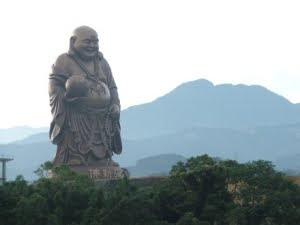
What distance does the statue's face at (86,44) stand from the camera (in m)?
23.2

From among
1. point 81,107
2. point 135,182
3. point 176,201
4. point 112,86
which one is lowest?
point 176,201

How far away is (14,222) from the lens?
16781 mm

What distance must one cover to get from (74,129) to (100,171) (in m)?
1.44

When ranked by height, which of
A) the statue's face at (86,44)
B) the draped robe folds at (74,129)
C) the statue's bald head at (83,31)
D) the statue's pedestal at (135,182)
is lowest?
the statue's pedestal at (135,182)

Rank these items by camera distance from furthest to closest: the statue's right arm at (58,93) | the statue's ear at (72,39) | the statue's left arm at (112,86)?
the statue's left arm at (112,86) → the statue's ear at (72,39) → the statue's right arm at (58,93)

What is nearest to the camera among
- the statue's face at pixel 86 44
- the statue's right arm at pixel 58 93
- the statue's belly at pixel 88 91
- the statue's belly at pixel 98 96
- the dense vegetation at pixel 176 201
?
the dense vegetation at pixel 176 201

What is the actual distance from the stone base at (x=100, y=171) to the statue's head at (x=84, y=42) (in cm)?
312

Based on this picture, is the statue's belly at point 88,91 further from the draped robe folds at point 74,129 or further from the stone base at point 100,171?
the stone base at point 100,171

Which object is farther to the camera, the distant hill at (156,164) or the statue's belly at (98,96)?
the distant hill at (156,164)

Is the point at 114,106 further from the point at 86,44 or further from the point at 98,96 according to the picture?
the point at 86,44

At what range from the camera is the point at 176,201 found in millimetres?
17453

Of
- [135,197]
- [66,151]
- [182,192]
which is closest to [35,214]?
[135,197]

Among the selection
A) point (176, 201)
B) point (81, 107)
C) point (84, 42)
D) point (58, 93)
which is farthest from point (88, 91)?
point (176, 201)

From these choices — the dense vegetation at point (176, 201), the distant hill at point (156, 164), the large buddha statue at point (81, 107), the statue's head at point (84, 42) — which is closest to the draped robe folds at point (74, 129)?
the large buddha statue at point (81, 107)
